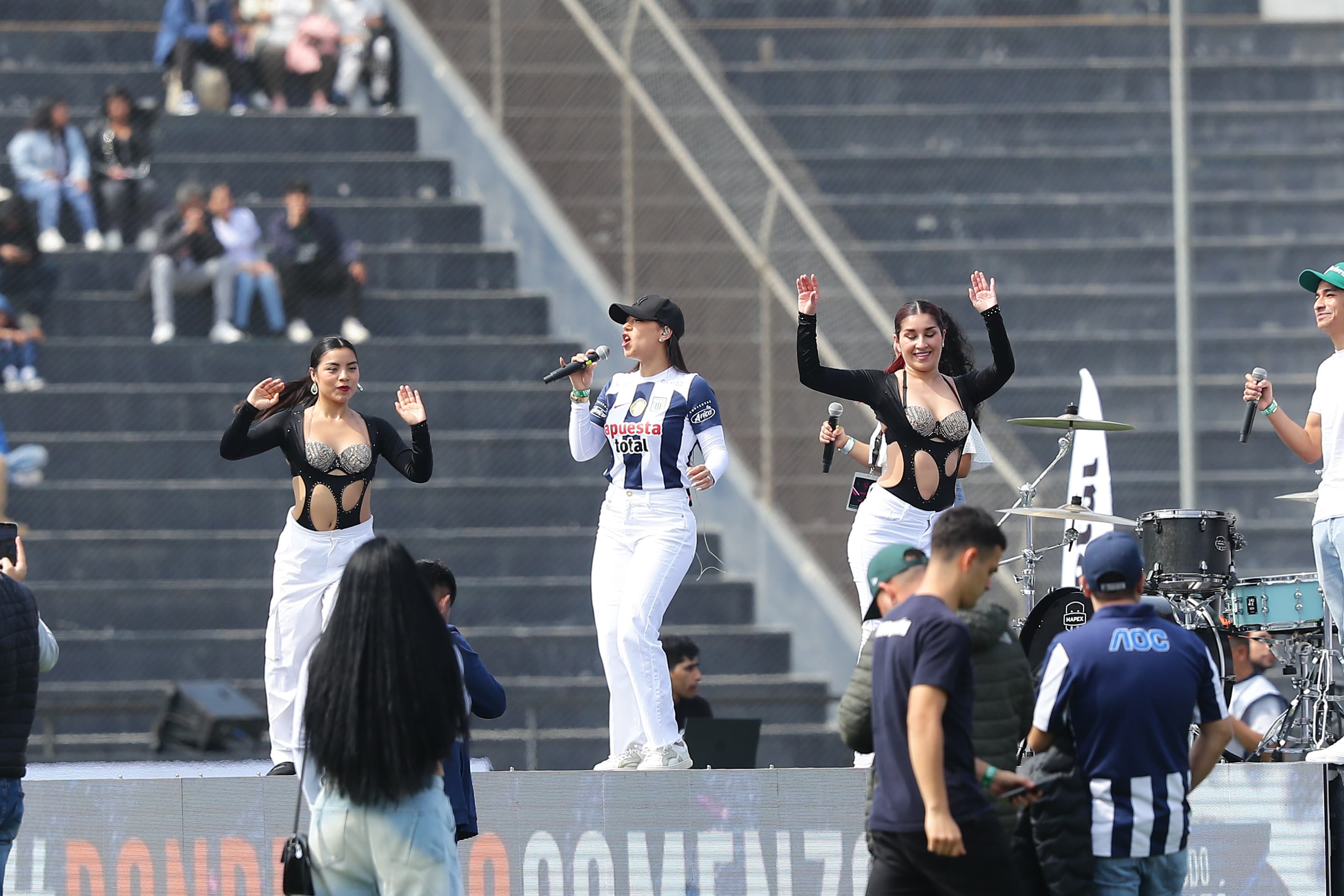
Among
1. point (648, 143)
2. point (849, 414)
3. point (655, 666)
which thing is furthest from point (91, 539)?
point (655, 666)

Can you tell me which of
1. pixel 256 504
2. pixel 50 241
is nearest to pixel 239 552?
pixel 256 504

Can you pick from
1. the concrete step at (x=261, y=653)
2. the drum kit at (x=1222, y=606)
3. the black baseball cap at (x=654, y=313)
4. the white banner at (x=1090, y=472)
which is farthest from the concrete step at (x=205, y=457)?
the black baseball cap at (x=654, y=313)

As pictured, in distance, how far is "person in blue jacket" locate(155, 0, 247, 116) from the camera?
16328 mm

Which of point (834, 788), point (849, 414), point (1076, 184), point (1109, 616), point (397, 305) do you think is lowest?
point (834, 788)

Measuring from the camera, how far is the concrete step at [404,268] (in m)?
15.6

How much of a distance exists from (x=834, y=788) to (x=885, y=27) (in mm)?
11662

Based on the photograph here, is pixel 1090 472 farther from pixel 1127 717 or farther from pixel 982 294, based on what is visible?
pixel 1127 717

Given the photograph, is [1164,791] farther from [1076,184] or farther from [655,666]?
[1076,184]

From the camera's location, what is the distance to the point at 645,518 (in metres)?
8.28

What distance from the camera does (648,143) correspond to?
44.5 feet

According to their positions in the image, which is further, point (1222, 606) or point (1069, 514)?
point (1222, 606)

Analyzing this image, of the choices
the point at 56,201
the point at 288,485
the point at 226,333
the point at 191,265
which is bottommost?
the point at 288,485

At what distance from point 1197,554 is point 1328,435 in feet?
4.16

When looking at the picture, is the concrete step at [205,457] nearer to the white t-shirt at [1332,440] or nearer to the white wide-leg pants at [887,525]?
the white wide-leg pants at [887,525]
